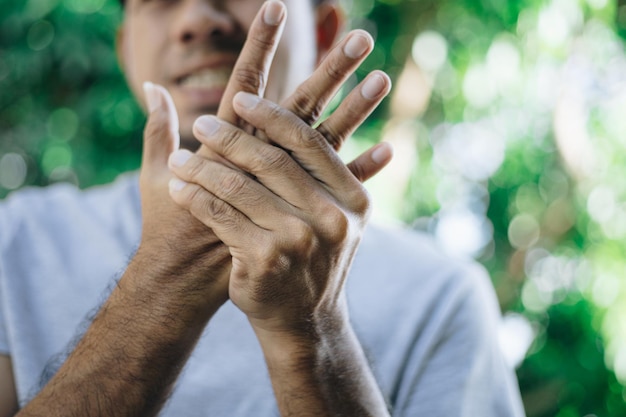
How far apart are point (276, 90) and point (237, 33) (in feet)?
0.52

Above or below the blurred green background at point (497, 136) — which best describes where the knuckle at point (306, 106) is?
above

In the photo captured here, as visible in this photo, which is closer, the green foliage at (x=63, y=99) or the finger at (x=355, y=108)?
the finger at (x=355, y=108)

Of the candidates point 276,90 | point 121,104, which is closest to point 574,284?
point 276,90

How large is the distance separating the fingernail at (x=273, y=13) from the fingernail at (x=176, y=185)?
26 cm

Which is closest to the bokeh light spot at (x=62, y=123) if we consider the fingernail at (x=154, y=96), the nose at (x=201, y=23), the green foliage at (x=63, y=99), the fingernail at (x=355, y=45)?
the green foliage at (x=63, y=99)

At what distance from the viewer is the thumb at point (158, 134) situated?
Result: 3.52 ft

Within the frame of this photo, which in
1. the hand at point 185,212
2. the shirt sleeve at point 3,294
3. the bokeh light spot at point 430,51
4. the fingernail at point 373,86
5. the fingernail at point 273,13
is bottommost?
the bokeh light spot at point 430,51

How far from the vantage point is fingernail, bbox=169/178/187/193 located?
982 mm

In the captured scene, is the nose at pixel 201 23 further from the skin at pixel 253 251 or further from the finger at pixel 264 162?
the finger at pixel 264 162

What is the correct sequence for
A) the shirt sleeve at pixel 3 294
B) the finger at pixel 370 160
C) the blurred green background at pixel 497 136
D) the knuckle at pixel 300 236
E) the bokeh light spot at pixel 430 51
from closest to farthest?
the knuckle at pixel 300 236
the finger at pixel 370 160
the shirt sleeve at pixel 3 294
the blurred green background at pixel 497 136
the bokeh light spot at pixel 430 51

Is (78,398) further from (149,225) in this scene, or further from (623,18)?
(623,18)

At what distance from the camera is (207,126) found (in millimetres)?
971

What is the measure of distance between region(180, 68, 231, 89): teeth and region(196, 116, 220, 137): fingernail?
55 cm

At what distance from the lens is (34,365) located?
50.9 inches
